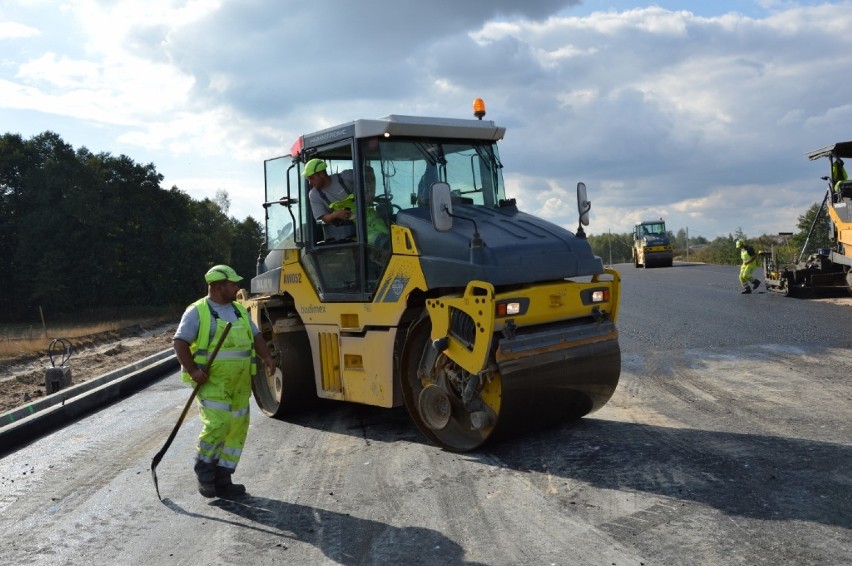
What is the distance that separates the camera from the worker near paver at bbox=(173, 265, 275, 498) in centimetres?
525

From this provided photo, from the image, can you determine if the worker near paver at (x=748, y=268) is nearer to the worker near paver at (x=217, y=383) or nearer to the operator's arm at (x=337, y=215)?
the operator's arm at (x=337, y=215)

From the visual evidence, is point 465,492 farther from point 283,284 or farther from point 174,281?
point 174,281

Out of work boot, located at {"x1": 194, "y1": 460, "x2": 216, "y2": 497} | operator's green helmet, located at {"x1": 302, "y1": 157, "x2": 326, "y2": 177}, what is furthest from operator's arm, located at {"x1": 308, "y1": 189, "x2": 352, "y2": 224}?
work boot, located at {"x1": 194, "y1": 460, "x2": 216, "y2": 497}

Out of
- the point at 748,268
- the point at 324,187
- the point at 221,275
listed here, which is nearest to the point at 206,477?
the point at 221,275

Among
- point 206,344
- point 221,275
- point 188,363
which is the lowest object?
point 188,363

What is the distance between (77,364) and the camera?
15.8 meters

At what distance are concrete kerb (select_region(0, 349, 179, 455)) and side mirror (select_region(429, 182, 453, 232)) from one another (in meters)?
4.83

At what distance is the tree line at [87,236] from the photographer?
41.9 metres

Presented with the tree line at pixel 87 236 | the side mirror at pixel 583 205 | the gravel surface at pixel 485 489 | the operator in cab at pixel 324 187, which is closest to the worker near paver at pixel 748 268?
the gravel surface at pixel 485 489

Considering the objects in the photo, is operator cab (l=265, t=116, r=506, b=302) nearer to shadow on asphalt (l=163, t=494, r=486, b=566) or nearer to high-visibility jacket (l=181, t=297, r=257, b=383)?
high-visibility jacket (l=181, t=297, r=257, b=383)

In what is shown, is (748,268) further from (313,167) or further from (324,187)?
(313,167)

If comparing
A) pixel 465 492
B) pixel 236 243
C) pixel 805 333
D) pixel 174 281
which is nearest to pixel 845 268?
pixel 805 333

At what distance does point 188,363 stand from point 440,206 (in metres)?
2.12

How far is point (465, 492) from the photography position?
5000 mm
